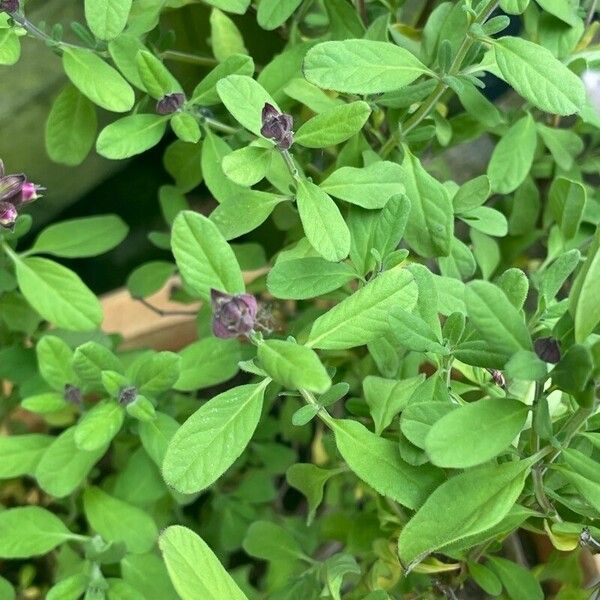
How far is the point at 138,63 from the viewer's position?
534mm

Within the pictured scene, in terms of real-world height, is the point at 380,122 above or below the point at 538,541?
above

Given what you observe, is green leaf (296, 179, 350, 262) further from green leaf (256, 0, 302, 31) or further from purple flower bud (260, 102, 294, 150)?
green leaf (256, 0, 302, 31)

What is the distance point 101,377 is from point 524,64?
0.35m

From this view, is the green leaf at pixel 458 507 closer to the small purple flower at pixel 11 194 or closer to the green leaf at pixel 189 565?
the green leaf at pixel 189 565

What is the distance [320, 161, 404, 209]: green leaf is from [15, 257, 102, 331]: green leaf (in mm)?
225

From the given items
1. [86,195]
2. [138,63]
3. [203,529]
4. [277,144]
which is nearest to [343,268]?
[277,144]

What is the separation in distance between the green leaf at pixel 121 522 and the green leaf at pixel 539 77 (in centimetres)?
43

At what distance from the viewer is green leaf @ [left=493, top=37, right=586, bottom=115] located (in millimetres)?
474

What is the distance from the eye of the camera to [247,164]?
1.61 ft

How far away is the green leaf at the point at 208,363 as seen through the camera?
61 centimetres

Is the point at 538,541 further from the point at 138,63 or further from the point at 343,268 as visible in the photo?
the point at 138,63

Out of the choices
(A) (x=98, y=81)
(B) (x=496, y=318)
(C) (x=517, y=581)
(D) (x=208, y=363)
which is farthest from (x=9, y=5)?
(C) (x=517, y=581)

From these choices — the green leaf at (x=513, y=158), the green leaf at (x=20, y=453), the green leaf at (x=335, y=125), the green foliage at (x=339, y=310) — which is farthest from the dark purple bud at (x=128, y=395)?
the green leaf at (x=513, y=158)

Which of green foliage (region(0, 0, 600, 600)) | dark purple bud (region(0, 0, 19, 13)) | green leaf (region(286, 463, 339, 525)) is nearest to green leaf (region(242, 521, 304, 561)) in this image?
green foliage (region(0, 0, 600, 600))
